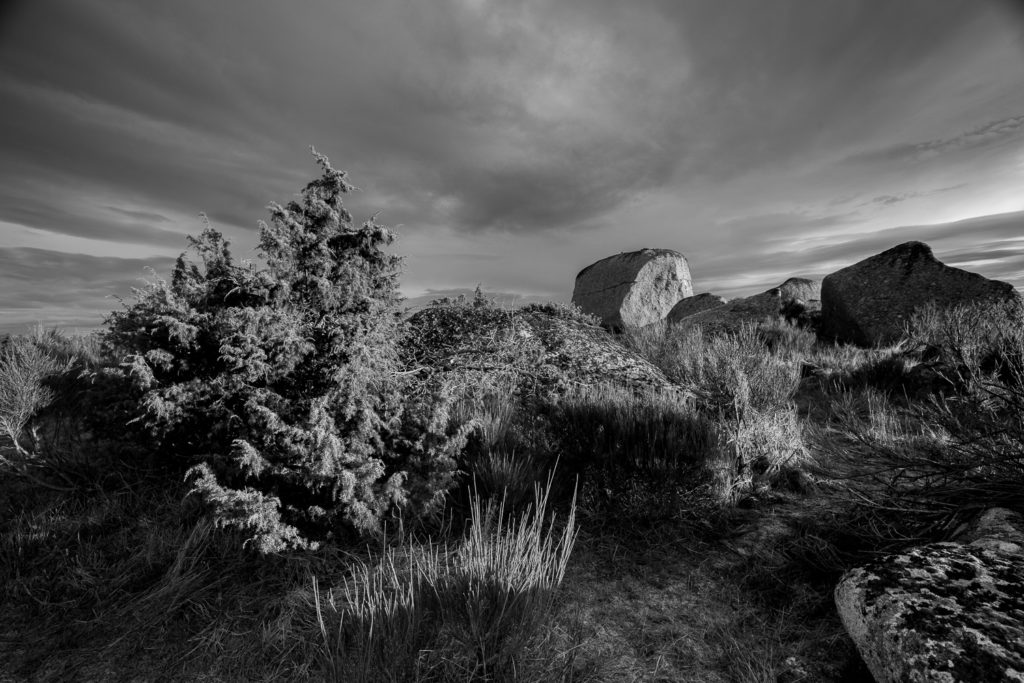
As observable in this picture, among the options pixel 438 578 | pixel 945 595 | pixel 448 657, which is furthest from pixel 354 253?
pixel 945 595

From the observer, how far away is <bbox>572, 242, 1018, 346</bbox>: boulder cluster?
35.6 feet

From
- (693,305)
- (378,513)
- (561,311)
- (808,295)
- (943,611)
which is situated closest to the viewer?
(943,611)

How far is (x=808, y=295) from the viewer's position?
16938 mm

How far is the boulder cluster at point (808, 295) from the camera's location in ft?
35.6

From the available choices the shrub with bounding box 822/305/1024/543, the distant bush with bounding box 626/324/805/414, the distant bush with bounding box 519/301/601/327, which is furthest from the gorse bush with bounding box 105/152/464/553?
the distant bush with bounding box 519/301/601/327

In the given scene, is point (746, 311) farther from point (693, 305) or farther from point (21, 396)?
point (21, 396)

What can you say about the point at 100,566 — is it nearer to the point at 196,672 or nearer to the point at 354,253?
the point at 196,672

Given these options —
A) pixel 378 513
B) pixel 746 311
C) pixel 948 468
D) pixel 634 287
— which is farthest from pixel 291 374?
pixel 746 311

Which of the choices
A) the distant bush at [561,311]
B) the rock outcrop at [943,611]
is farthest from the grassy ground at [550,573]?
the distant bush at [561,311]

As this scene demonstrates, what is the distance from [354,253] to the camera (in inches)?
126

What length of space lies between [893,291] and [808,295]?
5.84 meters

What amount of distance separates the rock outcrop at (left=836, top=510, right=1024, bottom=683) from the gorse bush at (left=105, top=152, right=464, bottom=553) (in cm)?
228

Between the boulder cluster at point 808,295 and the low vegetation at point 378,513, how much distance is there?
830cm

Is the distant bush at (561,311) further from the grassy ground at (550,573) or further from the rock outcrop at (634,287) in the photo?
the rock outcrop at (634,287)
